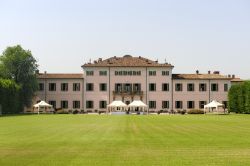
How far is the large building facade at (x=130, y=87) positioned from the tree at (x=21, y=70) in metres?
7.28

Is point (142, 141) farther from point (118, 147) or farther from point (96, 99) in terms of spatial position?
point (96, 99)

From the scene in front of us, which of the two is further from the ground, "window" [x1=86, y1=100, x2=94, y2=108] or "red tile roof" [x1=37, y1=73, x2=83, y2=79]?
"red tile roof" [x1=37, y1=73, x2=83, y2=79]

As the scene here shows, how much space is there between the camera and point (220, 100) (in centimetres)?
8225

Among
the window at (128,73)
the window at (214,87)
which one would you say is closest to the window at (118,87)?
the window at (128,73)

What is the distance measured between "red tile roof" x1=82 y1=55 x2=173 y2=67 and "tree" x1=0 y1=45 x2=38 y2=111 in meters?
10.3

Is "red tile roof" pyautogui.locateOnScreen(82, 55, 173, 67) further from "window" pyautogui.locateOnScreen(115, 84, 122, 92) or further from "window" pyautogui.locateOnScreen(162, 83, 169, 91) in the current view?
"window" pyautogui.locateOnScreen(115, 84, 122, 92)

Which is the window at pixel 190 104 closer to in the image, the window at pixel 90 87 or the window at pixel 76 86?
the window at pixel 90 87

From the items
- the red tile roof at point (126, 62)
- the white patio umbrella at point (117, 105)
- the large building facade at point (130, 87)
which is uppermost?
the red tile roof at point (126, 62)

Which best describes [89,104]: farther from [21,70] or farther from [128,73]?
[21,70]

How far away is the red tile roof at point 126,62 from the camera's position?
267 feet

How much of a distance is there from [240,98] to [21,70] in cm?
3283

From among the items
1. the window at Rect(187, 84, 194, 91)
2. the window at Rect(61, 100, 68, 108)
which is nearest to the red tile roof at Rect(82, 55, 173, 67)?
the window at Rect(187, 84, 194, 91)

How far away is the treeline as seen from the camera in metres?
69.0

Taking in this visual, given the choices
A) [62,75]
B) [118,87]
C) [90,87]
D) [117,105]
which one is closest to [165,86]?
[118,87]
